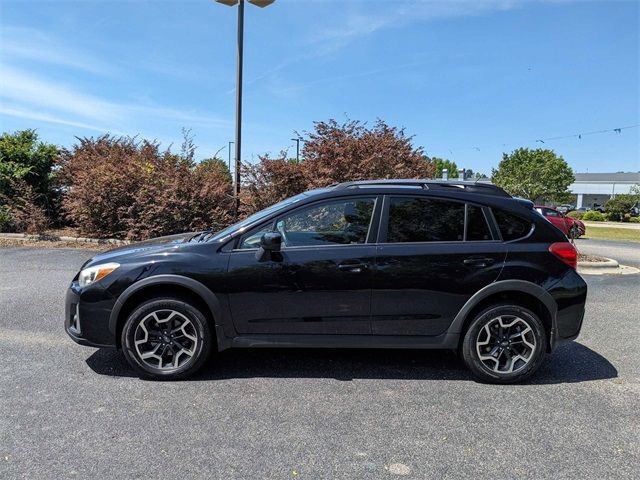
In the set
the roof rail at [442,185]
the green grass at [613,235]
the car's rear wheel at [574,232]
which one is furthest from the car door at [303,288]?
the green grass at [613,235]

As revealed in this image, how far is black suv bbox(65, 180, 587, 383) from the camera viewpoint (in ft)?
13.3

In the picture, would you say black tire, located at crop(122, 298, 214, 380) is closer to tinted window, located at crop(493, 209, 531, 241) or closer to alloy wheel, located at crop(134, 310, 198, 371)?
alloy wheel, located at crop(134, 310, 198, 371)

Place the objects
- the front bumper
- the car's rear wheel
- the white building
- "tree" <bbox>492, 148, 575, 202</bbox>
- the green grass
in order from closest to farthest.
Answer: the front bumper → the car's rear wheel → the green grass → "tree" <bbox>492, 148, 575, 202</bbox> → the white building

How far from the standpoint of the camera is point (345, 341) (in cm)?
416

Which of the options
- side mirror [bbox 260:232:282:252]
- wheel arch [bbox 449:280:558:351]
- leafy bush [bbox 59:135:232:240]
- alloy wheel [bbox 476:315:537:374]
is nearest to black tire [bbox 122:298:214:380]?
side mirror [bbox 260:232:282:252]

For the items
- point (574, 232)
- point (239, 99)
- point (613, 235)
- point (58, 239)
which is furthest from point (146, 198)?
point (613, 235)

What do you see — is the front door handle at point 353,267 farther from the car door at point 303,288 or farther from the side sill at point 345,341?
the side sill at point 345,341

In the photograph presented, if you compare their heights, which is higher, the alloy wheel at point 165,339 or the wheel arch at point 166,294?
the wheel arch at point 166,294

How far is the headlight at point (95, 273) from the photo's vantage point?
411 cm

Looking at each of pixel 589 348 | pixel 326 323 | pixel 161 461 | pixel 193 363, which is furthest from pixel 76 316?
pixel 589 348

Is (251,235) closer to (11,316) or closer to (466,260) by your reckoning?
(466,260)

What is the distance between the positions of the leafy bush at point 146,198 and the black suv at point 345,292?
788 centimetres

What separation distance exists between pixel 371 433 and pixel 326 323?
3.47 feet

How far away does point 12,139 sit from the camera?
45.4 feet
